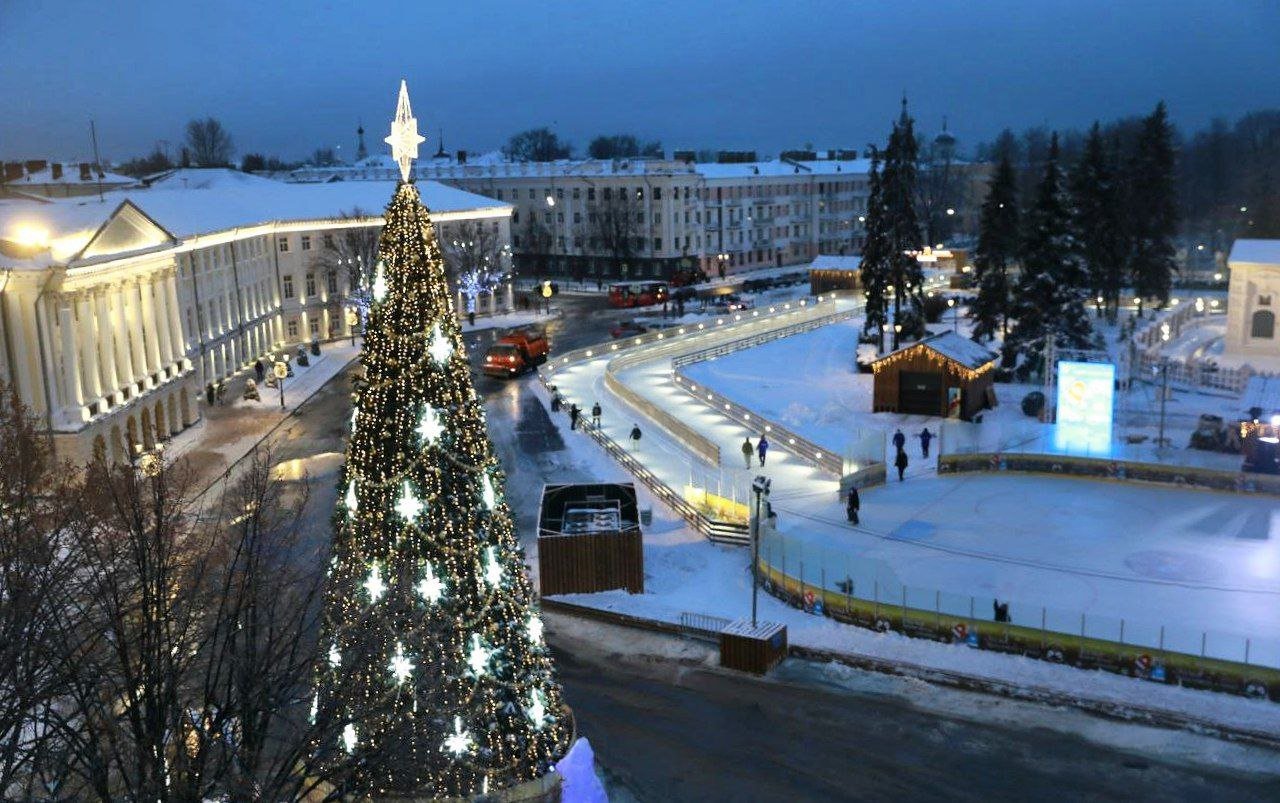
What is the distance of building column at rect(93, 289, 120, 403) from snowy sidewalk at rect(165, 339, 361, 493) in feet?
8.38

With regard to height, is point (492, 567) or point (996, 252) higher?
point (996, 252)

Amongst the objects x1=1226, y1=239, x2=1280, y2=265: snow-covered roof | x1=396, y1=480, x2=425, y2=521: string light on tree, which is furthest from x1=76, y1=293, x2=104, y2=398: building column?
x1=1226, y1=239, x2=1280, y2=265: snow-covered roof

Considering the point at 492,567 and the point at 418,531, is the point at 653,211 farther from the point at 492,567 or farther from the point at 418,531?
the point at 418,531

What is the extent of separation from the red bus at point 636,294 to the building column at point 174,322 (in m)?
34.0

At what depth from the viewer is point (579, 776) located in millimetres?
12469

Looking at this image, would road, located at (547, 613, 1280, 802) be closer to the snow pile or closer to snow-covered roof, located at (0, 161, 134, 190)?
the snow pile

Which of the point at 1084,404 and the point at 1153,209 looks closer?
the point at 1084,404

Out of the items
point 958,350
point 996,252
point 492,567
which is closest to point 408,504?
point 492,567

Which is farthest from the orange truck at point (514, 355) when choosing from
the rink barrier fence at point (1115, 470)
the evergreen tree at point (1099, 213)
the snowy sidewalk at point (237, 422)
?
the evergreen tree at point (1099, 213)

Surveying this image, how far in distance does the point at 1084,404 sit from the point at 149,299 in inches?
1193

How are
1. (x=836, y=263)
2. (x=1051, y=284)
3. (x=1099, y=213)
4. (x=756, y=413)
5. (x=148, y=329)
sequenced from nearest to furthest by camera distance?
1. (x=756, y=413)
2. (x=148, y=329)
3. (x=1051, y=284)
4. (x=1099, y=213)
5. (x=836, y=263)

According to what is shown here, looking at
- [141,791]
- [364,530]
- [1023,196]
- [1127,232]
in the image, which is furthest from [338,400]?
[1023,196]

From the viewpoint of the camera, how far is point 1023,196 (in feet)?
358

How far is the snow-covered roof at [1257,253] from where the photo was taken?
155 feet
